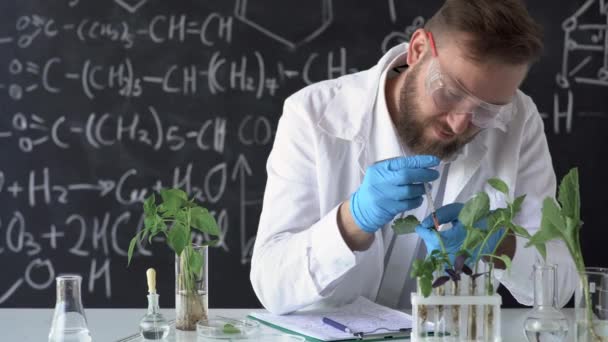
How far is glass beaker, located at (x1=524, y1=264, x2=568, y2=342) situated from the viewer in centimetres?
137

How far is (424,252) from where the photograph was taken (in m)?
2.23

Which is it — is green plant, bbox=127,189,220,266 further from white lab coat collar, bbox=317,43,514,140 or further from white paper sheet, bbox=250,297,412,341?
white lab coat collar, bbox=317,43,514,140

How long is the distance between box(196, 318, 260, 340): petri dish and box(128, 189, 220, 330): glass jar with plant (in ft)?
0.14

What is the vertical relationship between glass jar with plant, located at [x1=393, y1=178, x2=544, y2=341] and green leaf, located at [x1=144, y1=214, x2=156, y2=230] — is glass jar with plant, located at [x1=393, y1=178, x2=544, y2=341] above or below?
below

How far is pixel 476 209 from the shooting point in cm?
138

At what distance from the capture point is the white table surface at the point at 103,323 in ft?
5.60

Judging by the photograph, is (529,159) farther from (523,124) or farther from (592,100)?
(592,100)

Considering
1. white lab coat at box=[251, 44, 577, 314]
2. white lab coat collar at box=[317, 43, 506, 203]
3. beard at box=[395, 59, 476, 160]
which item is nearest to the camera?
white lab coat at box=[251, 44, 577, 314]

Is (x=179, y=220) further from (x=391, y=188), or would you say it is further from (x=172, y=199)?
(x=391, y=188)

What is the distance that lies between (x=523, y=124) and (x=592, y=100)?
3.23 feet

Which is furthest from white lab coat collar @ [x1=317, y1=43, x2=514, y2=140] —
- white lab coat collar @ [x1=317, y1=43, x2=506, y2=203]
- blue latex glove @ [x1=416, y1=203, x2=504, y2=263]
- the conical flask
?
the conical flask

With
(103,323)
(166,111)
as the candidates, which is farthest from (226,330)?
(166,111)

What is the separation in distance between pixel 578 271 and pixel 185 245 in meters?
0.78

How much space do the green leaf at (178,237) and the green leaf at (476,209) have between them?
0.58 meters
